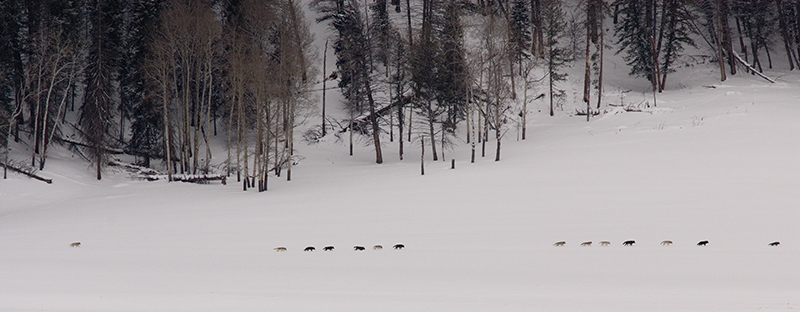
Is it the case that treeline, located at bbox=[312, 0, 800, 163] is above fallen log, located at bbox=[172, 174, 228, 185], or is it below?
above

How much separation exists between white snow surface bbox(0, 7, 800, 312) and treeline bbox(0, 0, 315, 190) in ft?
7.69

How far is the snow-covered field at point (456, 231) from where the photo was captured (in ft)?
26.9

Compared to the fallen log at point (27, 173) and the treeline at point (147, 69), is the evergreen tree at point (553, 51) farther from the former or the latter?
the fallen log at point (27, 173)

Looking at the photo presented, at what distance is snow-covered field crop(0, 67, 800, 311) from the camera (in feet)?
26.9

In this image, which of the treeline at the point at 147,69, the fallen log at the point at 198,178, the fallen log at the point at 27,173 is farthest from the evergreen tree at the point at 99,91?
the fallen log at the point at 198,178

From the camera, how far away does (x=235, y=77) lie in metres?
27.8

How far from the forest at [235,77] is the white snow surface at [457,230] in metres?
2.10

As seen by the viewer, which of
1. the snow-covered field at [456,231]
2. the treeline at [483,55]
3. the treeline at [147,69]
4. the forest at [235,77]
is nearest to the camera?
the snow-covered field at [456,231]

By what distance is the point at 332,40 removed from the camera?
45.5 metres

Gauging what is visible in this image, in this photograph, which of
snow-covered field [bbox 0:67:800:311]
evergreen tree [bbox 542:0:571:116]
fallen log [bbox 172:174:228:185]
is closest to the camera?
snow-covered field [bbox 0:67:800:311]

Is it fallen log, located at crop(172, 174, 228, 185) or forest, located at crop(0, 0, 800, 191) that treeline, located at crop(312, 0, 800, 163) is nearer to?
forest, located at crop(0, 0, 800, 191)

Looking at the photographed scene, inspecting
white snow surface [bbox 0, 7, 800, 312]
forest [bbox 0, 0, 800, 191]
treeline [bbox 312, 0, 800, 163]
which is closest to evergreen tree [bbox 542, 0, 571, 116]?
treeline [bbox 312, 0, 800, 163]

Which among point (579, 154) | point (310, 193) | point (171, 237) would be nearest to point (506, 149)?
point (579, 154)

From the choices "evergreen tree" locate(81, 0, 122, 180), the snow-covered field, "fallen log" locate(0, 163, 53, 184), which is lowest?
the snow-covered field
